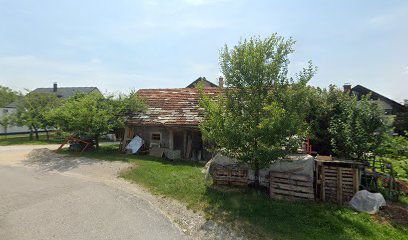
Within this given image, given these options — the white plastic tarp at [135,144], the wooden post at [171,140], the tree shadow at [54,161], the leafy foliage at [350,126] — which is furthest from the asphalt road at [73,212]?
the leafy foliage at [350,126]

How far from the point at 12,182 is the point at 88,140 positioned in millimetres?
8403

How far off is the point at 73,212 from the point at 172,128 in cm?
1019

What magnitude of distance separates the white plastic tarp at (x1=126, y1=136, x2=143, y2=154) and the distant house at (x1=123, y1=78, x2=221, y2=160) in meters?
0.53

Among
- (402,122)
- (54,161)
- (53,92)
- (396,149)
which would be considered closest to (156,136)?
(54,161)

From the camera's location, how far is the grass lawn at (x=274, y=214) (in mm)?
7809

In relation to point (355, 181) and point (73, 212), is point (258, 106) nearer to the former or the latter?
point (355, 181)

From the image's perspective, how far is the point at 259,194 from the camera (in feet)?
34.4

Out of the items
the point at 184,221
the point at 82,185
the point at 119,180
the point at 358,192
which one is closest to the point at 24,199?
the point at 82,185

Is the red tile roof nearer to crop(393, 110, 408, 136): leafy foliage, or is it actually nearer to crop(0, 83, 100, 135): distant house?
crop(0, 83, 100, 135): distant house

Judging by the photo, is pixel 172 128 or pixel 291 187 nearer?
pixel 291 187

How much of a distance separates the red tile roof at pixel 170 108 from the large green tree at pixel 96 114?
103cm

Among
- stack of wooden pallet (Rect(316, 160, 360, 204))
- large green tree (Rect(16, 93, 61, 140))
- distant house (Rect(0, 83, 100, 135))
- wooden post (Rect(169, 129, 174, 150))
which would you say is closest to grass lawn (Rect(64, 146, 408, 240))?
stack of wooden pallet (Rect(316, 160, 360, 204))

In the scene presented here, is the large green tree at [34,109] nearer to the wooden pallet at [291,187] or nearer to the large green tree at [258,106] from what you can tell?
the large green tree at [258,106]

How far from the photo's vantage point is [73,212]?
8.77m
